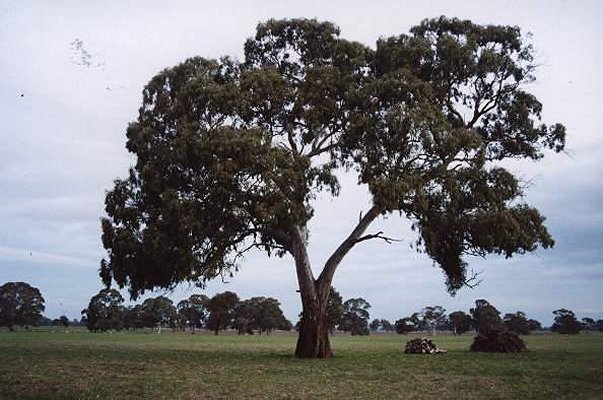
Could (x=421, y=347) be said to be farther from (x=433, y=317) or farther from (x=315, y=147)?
(x=433, y=317)

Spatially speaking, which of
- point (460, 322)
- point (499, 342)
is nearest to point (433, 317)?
point (460, 322)

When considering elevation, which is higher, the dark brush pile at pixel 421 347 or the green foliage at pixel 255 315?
the green foliage at pixel 255 315

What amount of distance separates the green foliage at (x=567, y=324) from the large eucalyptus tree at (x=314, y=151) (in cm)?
12782

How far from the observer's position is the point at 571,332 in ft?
484

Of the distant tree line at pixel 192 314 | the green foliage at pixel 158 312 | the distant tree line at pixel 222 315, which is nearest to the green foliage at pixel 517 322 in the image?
the distant tree line at pixel 222 315

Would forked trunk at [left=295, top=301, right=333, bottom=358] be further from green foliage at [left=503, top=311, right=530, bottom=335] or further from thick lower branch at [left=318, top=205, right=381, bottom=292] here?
green foliage at [left=503, top=311, right=530, bottom=335]

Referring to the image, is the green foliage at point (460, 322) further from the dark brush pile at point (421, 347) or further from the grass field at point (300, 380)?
the grass field at point (300, 380)

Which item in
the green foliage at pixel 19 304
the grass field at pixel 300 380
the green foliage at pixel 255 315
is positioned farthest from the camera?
the green foliage at pixel 255 315

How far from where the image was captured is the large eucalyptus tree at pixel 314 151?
27219 mm

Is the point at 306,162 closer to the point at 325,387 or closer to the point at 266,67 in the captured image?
the point at 266,67

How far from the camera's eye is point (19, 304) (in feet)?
453

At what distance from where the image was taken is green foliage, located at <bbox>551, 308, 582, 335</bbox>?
482 ft

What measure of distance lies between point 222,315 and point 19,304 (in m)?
44.9

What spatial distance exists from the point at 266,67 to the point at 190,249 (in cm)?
1025
